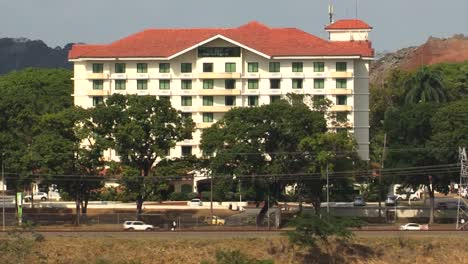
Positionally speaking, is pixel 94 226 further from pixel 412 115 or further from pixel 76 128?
pixel 412 115

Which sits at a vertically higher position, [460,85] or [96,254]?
[460,85]

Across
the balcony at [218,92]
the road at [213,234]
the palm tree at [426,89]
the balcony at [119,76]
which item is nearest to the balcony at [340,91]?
the palm tree at [426,89]

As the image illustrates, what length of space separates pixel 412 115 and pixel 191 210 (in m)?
23.6

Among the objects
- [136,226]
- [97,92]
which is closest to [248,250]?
[136,226]

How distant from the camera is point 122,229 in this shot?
9812 cm

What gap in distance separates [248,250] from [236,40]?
60270 mm

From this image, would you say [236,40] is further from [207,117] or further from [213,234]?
[213,234]

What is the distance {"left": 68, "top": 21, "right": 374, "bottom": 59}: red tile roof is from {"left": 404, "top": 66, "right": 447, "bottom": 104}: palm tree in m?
7.02

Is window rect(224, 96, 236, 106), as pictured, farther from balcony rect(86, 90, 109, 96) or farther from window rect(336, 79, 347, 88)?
balcony rect(86, 90, 109, 96)

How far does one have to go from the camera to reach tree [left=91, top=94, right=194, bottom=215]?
106m

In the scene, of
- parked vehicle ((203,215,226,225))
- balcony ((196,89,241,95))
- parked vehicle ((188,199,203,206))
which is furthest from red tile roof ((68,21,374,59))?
parked vehicle ((203,215,226,225))

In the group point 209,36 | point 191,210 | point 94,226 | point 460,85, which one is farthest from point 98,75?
point 460,85

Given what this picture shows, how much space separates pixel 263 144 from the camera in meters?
107

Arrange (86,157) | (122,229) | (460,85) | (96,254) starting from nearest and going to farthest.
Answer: (96,254) → (122,229) → (86,157) → (460,85)
